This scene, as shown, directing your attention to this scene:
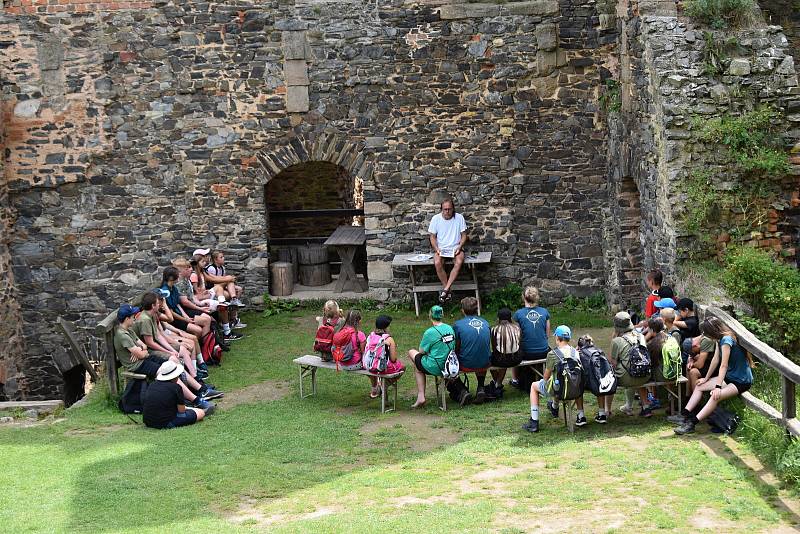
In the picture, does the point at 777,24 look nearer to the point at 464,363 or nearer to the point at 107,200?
the point at 464,363

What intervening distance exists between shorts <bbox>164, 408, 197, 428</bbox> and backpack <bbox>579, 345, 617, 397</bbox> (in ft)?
13.5

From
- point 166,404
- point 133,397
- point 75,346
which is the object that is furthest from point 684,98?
point 75,346

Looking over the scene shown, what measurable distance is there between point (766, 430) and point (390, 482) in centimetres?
313

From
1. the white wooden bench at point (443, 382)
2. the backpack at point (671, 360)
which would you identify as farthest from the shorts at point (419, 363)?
the backpack at point (671, 360)

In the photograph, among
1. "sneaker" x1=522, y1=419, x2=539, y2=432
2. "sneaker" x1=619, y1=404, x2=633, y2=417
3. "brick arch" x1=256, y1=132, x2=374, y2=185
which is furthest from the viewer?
"brick arch" x1=256, y1=132, x2=374, y2=185

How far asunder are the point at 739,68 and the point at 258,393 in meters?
6.63

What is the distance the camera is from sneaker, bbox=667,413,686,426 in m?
10.1

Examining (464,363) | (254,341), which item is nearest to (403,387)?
(464,363)

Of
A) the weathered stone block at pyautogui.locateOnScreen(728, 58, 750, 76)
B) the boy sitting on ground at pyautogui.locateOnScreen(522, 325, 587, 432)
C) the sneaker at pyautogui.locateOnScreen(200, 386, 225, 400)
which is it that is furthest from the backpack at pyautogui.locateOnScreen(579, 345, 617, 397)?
the sneaker at pyautogui.locateOnScreen(200, 386, 225, 400)

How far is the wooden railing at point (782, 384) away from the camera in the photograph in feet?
28.9

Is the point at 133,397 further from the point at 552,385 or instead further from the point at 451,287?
the point at 451,287

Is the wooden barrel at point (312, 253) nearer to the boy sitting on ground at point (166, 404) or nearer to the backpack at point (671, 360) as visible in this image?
the boy sitting on ground at point (166, 404)

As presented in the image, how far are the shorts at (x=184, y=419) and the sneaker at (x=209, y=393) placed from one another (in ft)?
2.64

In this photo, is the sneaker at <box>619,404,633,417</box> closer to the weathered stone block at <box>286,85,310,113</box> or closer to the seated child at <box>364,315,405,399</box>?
the seated child at <box>364,315,405,399</box>
